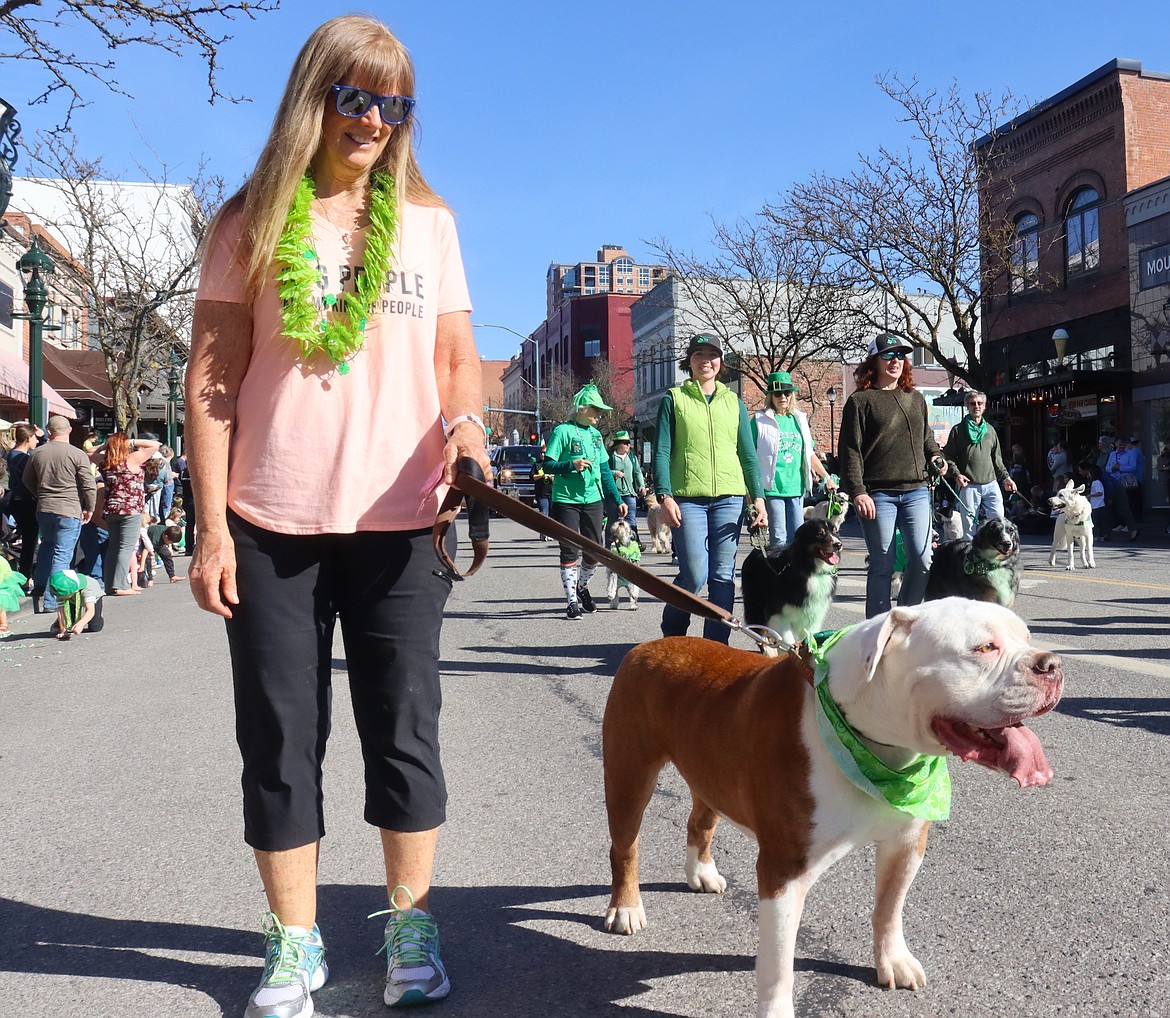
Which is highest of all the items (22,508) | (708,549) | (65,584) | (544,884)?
(22,508)

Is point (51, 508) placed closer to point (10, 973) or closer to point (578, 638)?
point (578, 638)

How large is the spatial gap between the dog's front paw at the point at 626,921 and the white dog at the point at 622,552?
706cm

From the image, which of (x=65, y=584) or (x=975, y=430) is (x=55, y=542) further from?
(x=975, y=430)

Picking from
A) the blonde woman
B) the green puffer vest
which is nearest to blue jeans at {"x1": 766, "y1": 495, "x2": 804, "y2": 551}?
the green puffer vest

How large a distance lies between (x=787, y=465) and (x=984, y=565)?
211 cm

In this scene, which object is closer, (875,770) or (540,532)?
(875,770)

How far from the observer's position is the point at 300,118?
96.4 inches

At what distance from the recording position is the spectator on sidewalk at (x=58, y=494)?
33.2ft

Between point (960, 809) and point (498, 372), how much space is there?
155 m

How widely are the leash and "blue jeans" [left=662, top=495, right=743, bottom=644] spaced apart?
3402mm

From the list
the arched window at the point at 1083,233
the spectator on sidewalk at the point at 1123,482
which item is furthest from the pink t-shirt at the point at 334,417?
the arched window at the point at 1083,233

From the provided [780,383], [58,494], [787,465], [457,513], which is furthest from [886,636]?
[58,494]

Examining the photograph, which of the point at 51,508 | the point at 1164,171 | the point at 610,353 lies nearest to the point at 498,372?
the point at 610,353

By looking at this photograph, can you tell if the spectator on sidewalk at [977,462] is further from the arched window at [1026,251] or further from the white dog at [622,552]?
the arched window at [1026,251]
